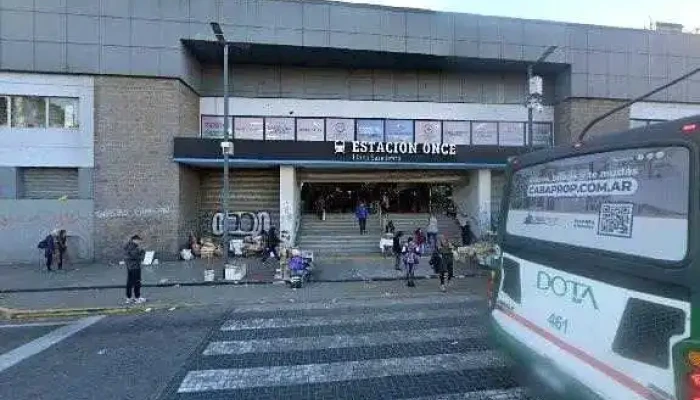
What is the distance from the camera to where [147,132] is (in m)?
16.9

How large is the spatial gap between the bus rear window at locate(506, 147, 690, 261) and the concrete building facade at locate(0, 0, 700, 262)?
14.0m

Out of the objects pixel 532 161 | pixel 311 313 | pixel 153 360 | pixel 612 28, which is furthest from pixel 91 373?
pixel 612 28

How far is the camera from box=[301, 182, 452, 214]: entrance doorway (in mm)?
22094

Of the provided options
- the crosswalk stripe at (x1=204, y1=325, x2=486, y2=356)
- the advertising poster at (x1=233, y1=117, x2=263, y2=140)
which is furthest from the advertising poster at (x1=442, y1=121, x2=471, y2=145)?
the crosswalk stripe at (x1=204, y1=325, x2=486, y2=356)

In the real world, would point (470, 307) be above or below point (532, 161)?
below

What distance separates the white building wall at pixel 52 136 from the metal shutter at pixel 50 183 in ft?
1.08

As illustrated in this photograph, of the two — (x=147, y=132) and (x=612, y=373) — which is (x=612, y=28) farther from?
(x=612, y=373)

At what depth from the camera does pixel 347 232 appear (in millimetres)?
20078

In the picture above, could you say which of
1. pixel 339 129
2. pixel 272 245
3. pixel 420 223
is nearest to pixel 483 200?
pixel 420 223

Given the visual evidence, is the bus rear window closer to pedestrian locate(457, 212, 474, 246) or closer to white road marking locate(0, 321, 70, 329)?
white road marking locate(0, 321, 70, 329)

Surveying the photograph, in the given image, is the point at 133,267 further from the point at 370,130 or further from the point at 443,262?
the point at 370,130

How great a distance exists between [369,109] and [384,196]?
14.6ft

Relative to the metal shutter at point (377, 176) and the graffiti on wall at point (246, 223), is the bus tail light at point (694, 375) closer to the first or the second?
the graffiti on wall at point (246, 223)

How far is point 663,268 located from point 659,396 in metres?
0.81
